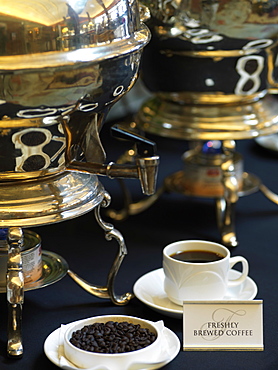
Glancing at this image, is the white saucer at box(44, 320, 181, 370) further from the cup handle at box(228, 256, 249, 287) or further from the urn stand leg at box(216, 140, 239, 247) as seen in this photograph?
the urn stand leg at box(216, 140, 239, 247)

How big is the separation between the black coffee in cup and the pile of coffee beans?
0.19 metres

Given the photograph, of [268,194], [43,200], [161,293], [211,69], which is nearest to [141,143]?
[43,200]

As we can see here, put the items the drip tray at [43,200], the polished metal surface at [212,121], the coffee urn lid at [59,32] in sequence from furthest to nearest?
the polished metal surface at [212,121] < the drip tray at [43,200] < the coffee urn lid at [59,32]

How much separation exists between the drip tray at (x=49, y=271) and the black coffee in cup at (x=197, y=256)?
224mm

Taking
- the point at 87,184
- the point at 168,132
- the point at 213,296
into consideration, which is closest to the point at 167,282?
the point at 213,296

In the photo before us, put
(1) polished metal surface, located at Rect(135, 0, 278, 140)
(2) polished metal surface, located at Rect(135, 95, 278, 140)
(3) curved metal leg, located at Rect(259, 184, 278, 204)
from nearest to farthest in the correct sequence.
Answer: (1) polished metal surface, located at Rect(135, 0, 278, 140) → (2) polished metal surface, located at Rect(135, 95, 278, 140) → (3) curved metal leg, located at Rect(259, 184, 278, 204)

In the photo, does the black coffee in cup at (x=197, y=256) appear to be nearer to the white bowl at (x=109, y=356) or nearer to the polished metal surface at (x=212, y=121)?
the white bowl at (x=109, y=356)

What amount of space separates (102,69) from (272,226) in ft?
2.81

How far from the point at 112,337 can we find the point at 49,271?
0.27 m

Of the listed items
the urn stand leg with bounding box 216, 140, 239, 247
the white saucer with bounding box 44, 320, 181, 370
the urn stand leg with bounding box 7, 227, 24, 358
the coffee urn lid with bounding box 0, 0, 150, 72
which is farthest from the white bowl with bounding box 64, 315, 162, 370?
the urn stand leg with bounding box 216, 140, 239, 247

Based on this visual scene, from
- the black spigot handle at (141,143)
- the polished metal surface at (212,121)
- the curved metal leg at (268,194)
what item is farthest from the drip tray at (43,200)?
the curved metal leg at (268,194)

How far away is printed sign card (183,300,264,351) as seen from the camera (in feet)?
3.89

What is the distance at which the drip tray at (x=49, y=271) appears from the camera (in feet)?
4.25

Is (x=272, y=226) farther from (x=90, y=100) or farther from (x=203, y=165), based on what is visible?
(x=90, y=100)
